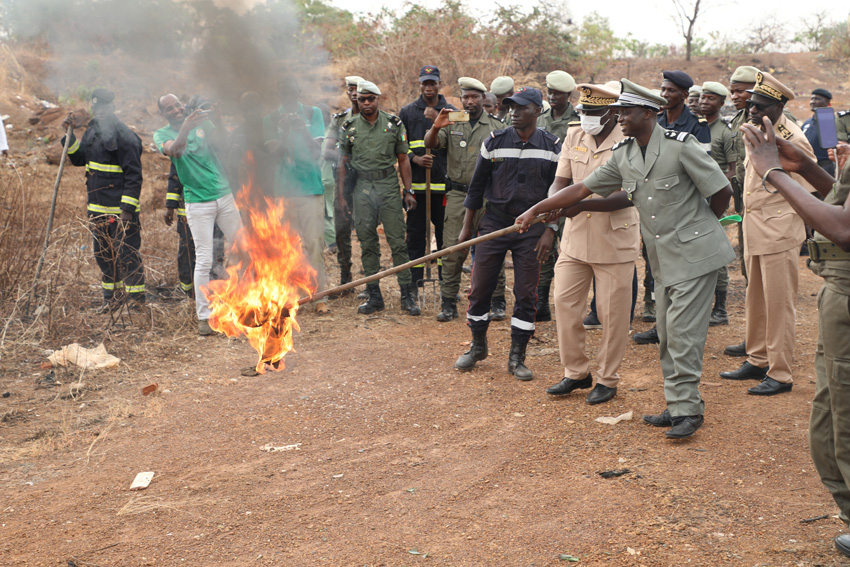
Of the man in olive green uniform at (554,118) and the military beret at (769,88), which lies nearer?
the military beret at (769,88)

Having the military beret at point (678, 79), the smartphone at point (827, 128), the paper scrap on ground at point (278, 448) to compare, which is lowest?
the paper scrap on ground at point (278, 448)

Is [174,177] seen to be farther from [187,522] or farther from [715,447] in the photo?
[715,447]

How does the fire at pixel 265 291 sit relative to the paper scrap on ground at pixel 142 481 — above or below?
above

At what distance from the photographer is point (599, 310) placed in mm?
5121

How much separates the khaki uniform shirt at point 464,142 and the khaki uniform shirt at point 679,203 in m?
3.09

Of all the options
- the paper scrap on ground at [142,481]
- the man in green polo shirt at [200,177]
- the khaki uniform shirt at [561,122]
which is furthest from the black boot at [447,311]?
the paper scrap on ground at [142,481]

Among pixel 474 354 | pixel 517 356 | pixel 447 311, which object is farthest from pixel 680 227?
pixel 447 311

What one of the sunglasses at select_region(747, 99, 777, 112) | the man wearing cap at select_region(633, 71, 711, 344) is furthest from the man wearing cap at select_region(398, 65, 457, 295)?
the sunglasses at select_region(747, 99, 777, 112)

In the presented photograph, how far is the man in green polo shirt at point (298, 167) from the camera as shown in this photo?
746cm

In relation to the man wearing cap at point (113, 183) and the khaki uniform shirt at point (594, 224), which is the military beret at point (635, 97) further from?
the man wearing cap at point (113, 183)

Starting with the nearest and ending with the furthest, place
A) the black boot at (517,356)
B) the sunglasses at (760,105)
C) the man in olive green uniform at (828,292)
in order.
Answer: the man in olive green uniform at (828,292) → the sunglasses at (760,105) → the black boot at (517,356)

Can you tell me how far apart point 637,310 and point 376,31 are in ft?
38.1

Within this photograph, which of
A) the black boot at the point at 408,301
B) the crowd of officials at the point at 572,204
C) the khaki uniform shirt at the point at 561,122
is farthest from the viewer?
the black boot at the point at 408,301

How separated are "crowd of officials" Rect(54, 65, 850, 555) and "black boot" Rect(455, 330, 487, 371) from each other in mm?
14
